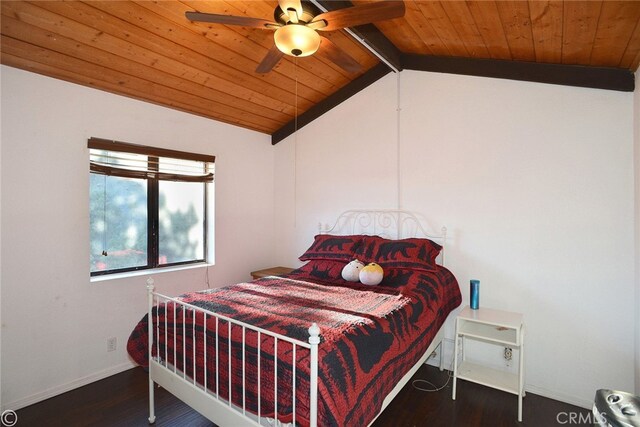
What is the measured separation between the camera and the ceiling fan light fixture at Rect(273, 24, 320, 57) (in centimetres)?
184

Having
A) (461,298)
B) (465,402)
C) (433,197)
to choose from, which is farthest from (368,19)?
(465,402)

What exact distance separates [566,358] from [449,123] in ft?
6.93

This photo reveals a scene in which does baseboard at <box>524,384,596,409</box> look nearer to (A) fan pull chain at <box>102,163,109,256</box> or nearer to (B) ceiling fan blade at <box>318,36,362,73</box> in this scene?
(B) ceiling fan blade at <box>318,36,362,73</box>

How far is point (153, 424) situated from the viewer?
7.21ft

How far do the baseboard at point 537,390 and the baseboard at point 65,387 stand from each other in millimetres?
2713

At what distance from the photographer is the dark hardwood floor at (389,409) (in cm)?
224

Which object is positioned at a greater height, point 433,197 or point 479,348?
point 433,197

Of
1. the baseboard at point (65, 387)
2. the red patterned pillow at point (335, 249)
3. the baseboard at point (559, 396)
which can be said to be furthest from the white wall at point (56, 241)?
the baseboard at point (559, 396)

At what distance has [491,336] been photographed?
8.21 feet

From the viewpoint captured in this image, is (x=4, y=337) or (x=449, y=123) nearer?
(x=4, y=337)

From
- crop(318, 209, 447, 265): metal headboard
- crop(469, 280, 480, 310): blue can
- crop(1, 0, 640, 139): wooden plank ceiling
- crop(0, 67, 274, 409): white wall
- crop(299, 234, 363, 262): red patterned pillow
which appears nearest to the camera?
crop(1, 0, 640, 139): wooden plank ceiling

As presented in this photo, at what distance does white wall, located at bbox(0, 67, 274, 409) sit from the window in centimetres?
13

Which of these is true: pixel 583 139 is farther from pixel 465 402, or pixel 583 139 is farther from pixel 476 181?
pixel 465 402

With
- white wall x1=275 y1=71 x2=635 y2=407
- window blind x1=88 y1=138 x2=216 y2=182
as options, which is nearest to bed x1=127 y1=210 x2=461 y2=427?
white wall x1=275 y1=71 x2=635 y2=407
